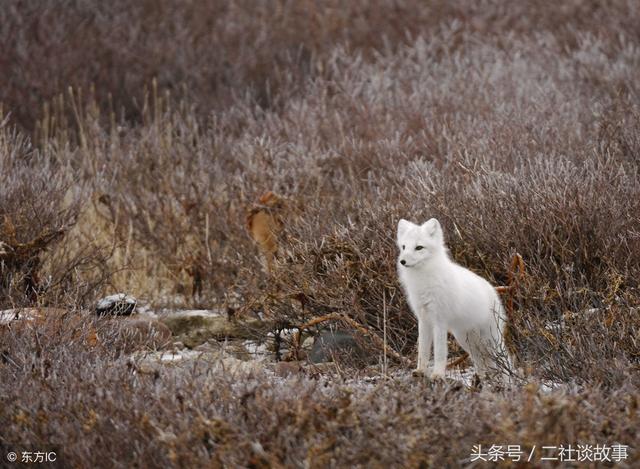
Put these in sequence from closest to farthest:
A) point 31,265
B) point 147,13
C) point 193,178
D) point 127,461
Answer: point 127,461 < point 31,265 < point 193,178 < point 147,13

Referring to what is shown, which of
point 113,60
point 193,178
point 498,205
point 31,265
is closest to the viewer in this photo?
point 498,205

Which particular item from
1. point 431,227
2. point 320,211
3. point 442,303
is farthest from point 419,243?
point 320,211

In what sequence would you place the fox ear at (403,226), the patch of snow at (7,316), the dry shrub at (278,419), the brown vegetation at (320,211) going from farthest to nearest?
the patch of snow at (7,316)
the fox ear at (403,226)
the brown vegetation at (320,211)
the dry shrub at (278,419)

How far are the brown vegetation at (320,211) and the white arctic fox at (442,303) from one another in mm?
200

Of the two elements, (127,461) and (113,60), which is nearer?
(127,461)

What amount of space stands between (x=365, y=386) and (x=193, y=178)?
12.7 ft

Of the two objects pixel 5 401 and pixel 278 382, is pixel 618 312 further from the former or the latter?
pixel 5 401

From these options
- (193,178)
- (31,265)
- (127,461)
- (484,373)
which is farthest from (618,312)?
(193,178)

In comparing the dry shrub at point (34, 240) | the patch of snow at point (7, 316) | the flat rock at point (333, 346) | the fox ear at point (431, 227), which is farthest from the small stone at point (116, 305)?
the fox ear at point (431, 227)

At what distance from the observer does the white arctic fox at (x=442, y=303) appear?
11.4ft

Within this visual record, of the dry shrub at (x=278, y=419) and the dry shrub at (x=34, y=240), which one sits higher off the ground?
the dry shrub at (x=34, y=240)

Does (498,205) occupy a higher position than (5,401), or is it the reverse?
(498,205)

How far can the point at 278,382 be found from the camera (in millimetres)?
3408

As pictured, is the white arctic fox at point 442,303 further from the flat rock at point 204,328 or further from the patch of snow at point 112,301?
the patch of snow at point 112,301
